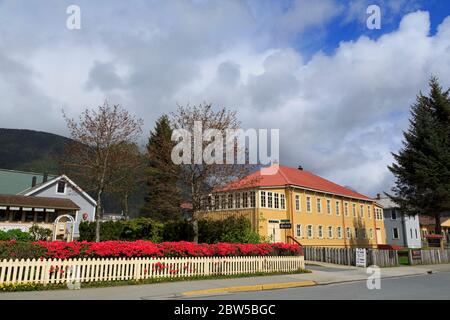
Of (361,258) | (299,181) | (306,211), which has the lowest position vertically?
(361,258)

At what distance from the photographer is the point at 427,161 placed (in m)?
34.6

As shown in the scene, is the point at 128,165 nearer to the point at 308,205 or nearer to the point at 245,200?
the point at 245,200

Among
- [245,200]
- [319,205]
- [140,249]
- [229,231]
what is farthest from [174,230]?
[140,249]

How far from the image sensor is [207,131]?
68.2 ft

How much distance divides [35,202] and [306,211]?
86.8ft

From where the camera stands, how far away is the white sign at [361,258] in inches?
912

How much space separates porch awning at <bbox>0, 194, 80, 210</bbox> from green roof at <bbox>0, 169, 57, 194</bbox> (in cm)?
1164

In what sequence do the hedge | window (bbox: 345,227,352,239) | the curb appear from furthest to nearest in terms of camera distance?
window (bbox: 345,227,352,239), the hedge, the curb

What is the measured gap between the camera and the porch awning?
34.5 metres

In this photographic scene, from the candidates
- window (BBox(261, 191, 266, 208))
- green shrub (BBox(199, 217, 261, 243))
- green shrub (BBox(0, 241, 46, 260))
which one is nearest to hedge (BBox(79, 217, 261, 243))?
green shrub (BBox(199, 217, 261, 243))

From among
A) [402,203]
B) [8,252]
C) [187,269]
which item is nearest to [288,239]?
[402,203]

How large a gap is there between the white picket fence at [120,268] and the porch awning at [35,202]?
86.1 feet

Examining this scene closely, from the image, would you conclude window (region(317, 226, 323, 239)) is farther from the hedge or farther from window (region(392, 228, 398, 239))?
window (region(392, 228, 398, 239))
